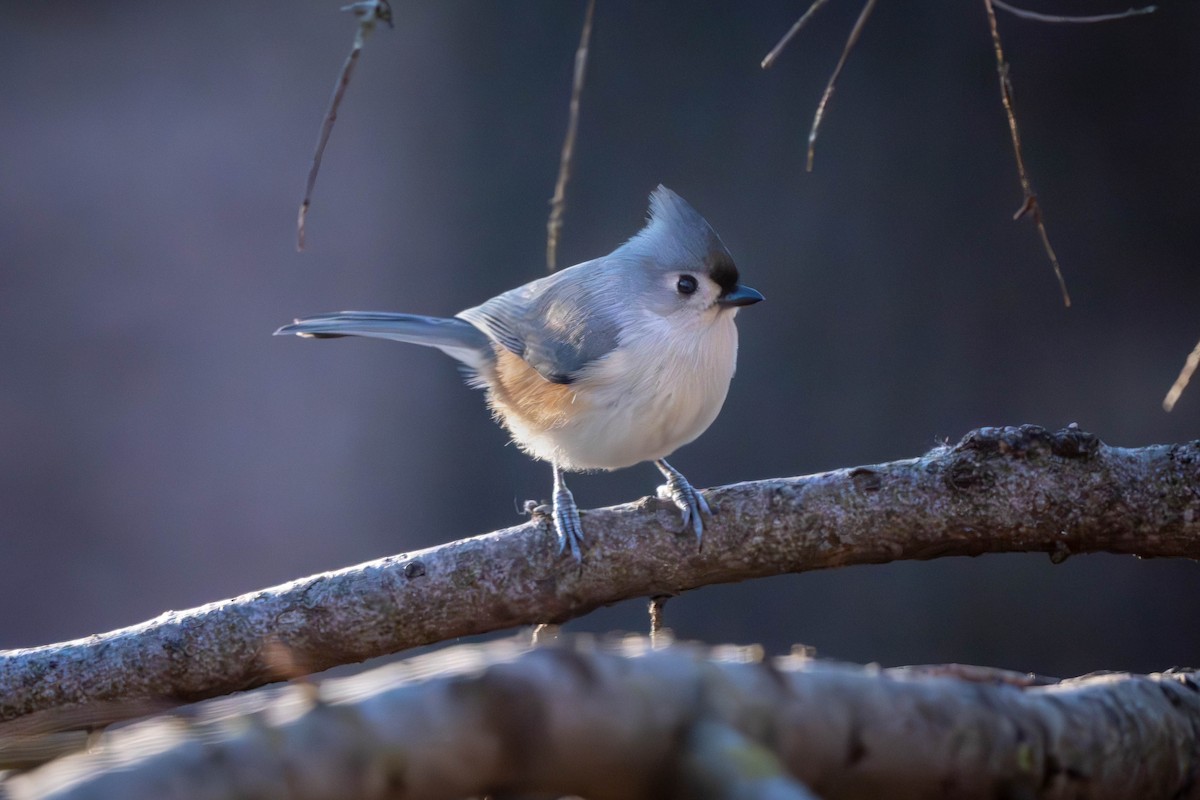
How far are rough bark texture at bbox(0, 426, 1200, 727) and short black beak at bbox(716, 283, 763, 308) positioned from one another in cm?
50

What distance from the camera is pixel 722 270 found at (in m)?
1.82

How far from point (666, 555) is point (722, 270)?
2.11 ft

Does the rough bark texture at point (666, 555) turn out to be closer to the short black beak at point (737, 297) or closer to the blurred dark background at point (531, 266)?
the short black beak at point (737, 297)

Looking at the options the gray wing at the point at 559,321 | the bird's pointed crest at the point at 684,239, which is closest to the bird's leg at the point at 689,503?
the gray wing at the point at 559,321

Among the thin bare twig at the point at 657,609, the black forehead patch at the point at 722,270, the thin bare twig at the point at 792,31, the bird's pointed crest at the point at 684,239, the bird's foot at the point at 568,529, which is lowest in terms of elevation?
the thin bare twig at the point at 657,609

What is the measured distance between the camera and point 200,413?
4055 millimetres

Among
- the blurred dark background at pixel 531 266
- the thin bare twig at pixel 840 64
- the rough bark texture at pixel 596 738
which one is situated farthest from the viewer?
the blurred dark background at pixel 531 266

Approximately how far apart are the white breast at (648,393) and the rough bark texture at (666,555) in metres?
0.34

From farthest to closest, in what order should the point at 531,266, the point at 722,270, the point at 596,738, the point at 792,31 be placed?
1. the point at 531,266
2. the point at 722,270
3. the point at 792,31
4. the point at 596,738

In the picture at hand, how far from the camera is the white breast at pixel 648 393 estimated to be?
5.64 feet

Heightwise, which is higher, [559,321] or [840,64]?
[840,64]

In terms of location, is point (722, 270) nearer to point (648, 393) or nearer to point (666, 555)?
point (648, 393)

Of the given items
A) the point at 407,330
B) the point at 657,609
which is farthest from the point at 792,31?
the point at 407,330

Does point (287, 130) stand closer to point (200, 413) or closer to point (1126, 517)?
point (200, 413)
